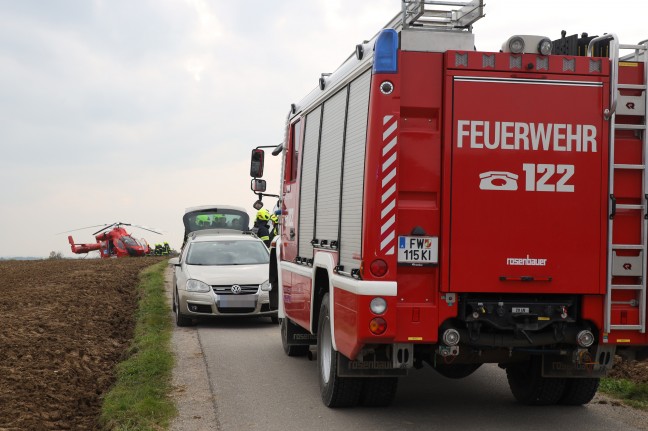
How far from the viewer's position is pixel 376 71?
26.2 ft

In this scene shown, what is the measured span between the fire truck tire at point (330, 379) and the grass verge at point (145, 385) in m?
1.49

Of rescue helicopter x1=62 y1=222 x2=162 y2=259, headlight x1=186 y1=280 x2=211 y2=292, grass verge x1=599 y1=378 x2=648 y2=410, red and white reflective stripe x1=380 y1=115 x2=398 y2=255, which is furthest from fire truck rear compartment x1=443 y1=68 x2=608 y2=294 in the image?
rescue helicopter x1=62 y1=222 x2=162 y2=259

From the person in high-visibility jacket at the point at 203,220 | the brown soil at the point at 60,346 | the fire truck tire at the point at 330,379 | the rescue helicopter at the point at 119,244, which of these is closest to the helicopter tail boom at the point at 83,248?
the rescue helicopter at the point at 119,244

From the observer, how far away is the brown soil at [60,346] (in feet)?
31.0

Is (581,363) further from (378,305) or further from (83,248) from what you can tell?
(83,248)

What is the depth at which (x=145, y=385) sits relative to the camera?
1042cm

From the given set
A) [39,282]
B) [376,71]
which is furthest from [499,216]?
[39,282]

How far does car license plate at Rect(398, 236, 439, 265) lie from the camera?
26.3 feet

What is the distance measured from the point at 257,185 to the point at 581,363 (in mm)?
6779

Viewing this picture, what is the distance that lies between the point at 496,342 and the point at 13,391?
5084 millimetres

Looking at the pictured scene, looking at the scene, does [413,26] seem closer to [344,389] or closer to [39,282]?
[344,389]

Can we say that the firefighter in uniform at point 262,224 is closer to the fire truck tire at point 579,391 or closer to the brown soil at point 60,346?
the brown soil at point 60,346

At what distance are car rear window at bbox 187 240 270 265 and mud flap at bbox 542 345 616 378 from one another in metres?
9.96

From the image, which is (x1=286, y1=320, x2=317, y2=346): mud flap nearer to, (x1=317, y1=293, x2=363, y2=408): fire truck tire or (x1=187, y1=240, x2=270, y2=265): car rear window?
(x1=317, y1=293, x2=363, y2=408): fire truck tire
